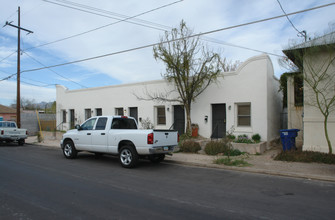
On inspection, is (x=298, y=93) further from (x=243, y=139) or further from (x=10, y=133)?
(x=10, y=133)

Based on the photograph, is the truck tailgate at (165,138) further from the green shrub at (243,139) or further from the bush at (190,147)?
the green shrub at (243,139)

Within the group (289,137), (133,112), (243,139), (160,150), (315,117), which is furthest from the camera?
(133,112)

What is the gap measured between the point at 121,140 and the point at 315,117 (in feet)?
27.1

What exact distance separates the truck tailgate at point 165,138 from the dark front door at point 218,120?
208 inches

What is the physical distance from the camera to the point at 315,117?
10.4 m

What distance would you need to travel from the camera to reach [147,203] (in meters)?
5.19

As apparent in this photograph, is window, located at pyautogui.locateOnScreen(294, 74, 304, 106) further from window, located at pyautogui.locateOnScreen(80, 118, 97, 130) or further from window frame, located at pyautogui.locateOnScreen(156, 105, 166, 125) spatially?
window, located at pyautogui.locateOnScreen(80, 118, 97, 130)

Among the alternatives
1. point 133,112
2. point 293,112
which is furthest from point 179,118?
point 293,112

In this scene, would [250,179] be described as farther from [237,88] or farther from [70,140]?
[70,140]

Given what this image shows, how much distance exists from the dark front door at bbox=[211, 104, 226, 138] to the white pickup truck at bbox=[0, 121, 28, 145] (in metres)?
13.7

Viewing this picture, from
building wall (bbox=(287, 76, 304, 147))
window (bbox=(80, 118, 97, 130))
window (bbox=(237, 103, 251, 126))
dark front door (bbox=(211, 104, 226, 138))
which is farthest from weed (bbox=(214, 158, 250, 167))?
building wall (bbox=(287, 76, 304, 147))

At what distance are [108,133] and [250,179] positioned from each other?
17.9 ft

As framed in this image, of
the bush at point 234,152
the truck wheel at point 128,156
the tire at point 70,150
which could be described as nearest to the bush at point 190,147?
the bush at point 234,152

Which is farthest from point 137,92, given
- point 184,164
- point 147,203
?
point 147,203
